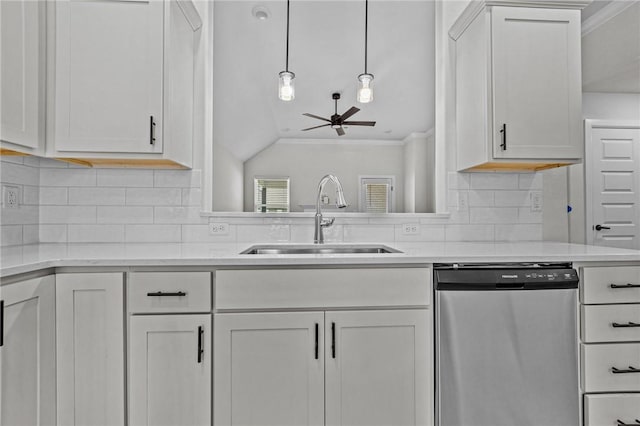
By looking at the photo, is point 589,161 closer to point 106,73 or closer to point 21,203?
point 106,73

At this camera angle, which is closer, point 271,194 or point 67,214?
point 67,214

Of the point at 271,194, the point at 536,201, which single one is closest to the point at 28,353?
the point at 271,194

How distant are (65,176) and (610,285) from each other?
9.27ft

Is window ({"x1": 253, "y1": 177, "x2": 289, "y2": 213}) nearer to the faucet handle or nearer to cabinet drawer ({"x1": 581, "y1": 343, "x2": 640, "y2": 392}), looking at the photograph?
the faucet handle

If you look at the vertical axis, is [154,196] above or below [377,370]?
above

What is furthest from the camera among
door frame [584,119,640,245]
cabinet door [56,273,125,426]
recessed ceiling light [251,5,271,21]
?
door frame [584,119,640,245]

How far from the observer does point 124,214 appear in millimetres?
1997

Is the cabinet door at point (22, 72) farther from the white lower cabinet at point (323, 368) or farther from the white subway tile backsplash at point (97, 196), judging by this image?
the white lower cabinet at point (323, 368)

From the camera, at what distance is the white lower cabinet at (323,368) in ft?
4.54

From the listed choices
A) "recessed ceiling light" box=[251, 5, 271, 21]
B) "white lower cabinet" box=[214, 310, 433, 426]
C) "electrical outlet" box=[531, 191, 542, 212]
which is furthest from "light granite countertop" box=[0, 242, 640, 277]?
"recessed ceiling light" box=[251, 5, 271, 21]

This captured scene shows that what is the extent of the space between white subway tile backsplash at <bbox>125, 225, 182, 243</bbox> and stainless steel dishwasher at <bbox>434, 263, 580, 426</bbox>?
1.47m

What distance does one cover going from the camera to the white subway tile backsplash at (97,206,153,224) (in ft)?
6.51

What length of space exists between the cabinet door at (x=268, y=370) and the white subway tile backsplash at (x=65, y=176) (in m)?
1.27

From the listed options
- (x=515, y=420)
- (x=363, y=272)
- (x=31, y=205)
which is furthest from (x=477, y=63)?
(x=31, y=205)
